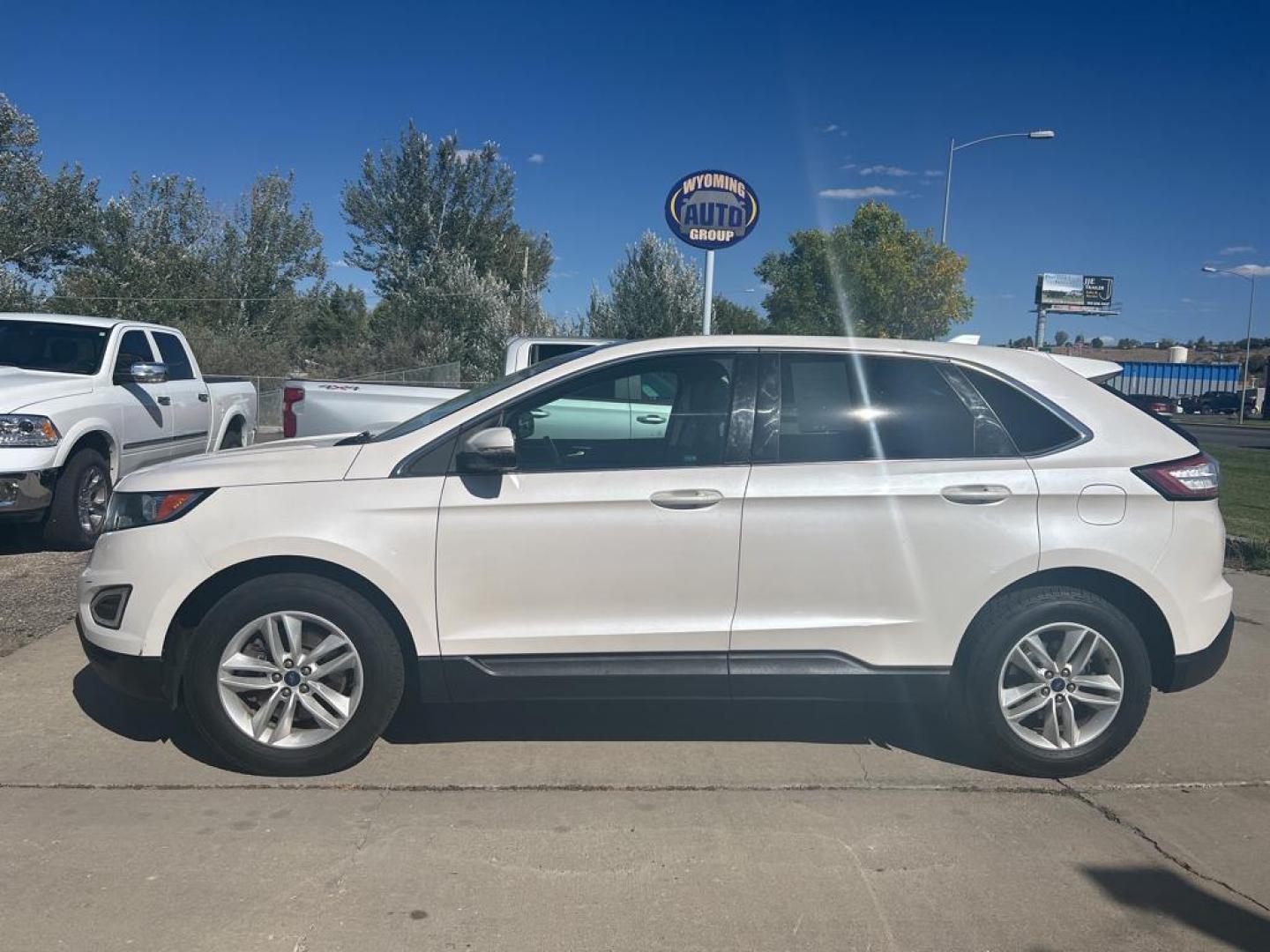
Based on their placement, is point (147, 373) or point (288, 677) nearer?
point (288, 677)

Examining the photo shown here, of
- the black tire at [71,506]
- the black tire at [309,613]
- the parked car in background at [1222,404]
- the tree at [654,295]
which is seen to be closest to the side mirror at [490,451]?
the black tire at [309,613]

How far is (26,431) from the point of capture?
7312 millimetres

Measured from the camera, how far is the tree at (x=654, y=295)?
74.0 ft

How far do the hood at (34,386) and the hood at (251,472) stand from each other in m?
3.90

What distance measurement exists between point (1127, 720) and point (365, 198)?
28468mm

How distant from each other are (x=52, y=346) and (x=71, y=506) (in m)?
1.77

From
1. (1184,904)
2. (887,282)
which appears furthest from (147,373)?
(887,282)

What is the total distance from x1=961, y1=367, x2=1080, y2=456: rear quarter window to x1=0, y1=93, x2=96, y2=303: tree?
2311cm

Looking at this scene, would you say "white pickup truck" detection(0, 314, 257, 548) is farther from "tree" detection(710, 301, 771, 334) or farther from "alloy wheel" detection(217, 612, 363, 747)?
"tree" detection(710, 301, 771, 334)

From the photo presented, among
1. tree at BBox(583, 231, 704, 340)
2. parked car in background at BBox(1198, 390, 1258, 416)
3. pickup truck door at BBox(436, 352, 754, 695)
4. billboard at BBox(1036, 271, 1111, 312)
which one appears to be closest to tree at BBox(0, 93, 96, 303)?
tree at BBox(583, 231, 704, 340)

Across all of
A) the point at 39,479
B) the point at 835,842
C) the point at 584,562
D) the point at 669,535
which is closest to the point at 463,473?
the point at 584,562

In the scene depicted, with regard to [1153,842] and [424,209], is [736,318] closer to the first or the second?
[424,209]

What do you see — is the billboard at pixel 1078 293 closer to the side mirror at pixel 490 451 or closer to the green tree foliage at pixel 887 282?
the green tree foliage at pixel 887 282

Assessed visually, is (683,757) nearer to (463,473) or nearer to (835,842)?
(835,842)
